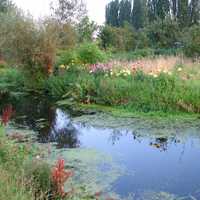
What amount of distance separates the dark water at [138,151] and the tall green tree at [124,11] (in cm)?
5146

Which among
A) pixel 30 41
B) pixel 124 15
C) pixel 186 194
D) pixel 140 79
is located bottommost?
pixel 186 194

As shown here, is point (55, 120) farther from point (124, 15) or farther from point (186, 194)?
point (124, 15)

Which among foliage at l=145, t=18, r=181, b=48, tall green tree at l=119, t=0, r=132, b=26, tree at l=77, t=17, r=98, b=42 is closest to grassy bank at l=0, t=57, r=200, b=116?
tree at l=77, t=17, r=98, b=42

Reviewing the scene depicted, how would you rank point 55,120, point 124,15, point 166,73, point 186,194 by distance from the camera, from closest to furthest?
point 186,194
point 55,120
point 166,73
point 124,15

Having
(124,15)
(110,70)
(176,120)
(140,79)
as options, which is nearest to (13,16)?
(110,70)

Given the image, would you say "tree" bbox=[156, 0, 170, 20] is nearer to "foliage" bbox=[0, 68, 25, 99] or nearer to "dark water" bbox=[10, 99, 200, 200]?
"foliage" bbox=[0, 68, 25, 99]

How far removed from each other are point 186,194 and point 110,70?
9069 mm

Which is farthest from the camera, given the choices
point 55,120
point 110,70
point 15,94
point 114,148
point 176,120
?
point 15,94

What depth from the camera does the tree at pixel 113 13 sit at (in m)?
65.4

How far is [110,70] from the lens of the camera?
15.0 metres

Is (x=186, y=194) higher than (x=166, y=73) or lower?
lower

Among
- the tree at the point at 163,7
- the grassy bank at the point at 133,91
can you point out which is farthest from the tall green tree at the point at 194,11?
the grassy bank at the point at 133,91

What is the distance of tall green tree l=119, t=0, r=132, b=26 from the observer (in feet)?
204

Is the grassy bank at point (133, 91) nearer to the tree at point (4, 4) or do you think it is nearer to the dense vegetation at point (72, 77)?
the dense vegetation at point (72, 77)
